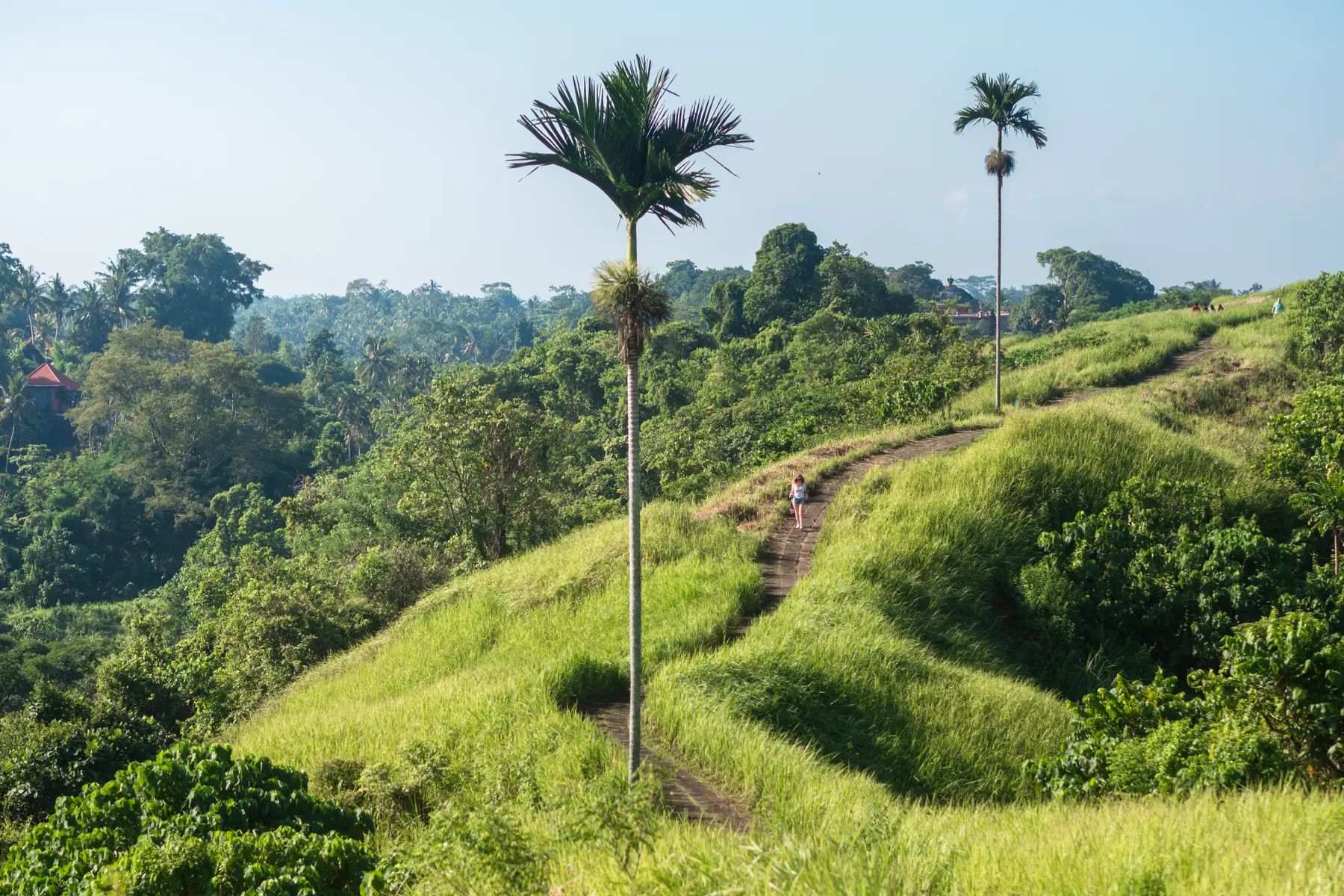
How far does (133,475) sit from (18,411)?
50.9ft

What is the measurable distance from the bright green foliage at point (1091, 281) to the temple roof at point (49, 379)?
7084 centimetres

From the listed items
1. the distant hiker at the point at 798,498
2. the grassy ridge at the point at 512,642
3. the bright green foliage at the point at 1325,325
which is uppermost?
the bright green foliage at the point at 1325,325

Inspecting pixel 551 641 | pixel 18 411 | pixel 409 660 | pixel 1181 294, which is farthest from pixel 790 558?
pixel 18 411

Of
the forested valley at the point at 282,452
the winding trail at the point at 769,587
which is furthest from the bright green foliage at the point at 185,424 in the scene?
the winding trail at the point at 769,587

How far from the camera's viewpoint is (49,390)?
2527 inches

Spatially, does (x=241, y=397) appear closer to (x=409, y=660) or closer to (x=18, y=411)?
(x=18, y=411)

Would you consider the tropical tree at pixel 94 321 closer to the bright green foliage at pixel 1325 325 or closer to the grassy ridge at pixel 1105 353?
the grassy ridge at pixel 1105 353

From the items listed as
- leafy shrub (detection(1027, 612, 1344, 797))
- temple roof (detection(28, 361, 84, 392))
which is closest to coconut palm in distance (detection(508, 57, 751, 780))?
leafy shrub (detection(1027, 612, 1344, 797))

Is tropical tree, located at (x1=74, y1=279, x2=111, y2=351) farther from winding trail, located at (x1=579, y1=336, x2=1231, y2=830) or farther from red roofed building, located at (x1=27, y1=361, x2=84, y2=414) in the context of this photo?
winding trail, located at (x1=579, y1=336, x2=1231, y2=830)

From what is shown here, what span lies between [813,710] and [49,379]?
68664 mm

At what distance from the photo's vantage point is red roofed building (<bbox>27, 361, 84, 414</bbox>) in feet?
209

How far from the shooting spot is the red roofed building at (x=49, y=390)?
63.8 metres

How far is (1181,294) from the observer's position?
5844 centimetres

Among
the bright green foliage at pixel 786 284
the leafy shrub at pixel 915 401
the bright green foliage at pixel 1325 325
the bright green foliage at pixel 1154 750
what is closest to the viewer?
the bright green foliage at pixel 1154 750
